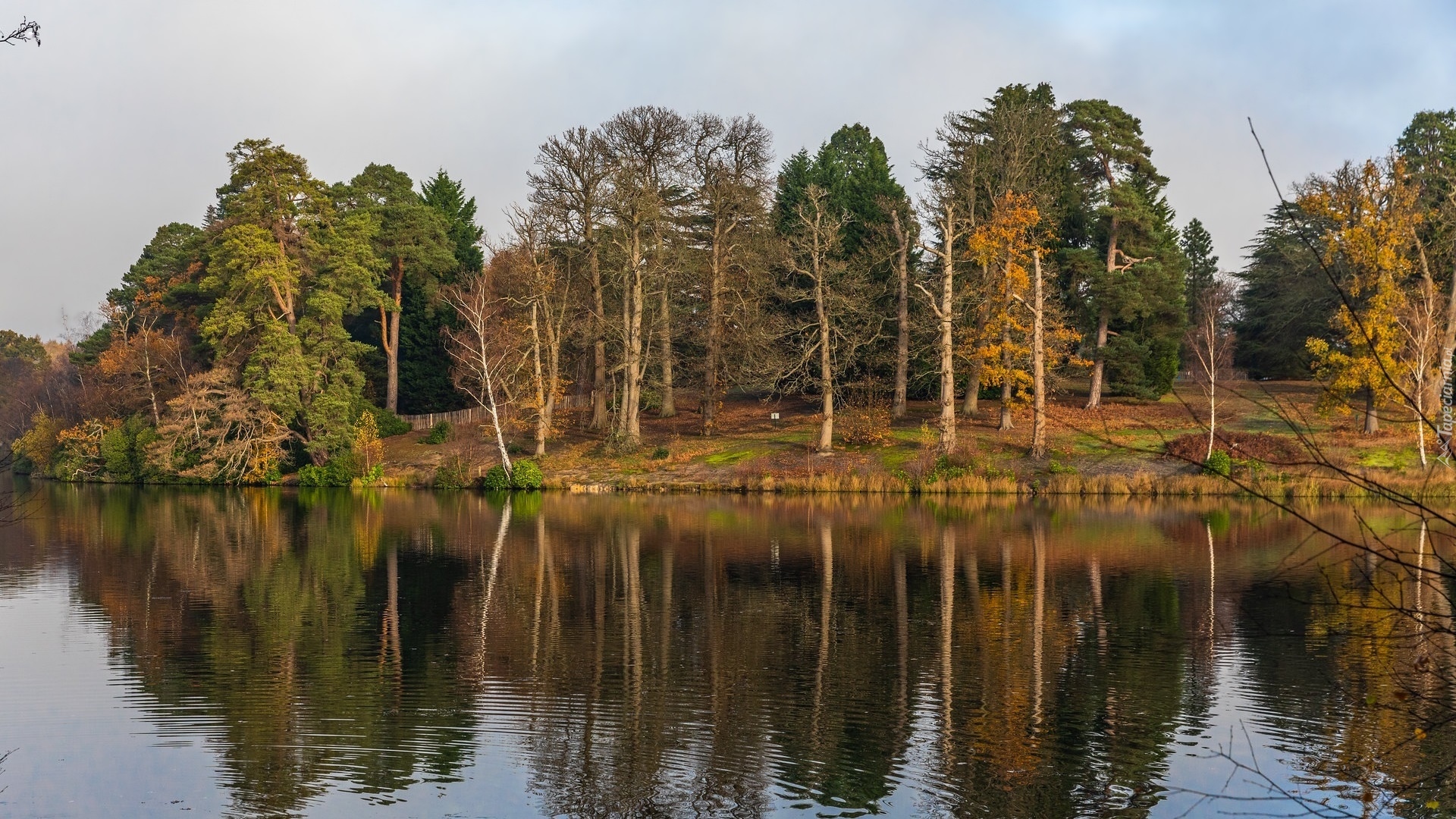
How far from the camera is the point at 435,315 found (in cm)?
7088

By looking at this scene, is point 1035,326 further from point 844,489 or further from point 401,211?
point 401,211

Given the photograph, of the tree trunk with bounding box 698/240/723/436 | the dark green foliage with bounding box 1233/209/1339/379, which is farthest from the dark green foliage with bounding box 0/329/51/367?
the dark green foliage with bounding box 1233/209/1339/379

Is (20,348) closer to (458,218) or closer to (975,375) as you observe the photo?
(458,218)

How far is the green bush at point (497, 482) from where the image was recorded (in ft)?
168

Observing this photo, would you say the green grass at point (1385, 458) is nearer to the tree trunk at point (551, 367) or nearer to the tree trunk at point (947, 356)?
the tree trunk at point (947, 356)

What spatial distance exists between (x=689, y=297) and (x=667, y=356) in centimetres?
541

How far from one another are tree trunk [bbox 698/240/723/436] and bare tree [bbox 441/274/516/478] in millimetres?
9410

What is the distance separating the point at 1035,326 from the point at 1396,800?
121 ft

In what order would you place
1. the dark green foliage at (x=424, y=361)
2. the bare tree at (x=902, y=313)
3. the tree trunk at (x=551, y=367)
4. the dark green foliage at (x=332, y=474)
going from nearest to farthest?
the bare tree at (x=902, y=313)
the dark green foliage at (x=332, y=474)
the tree trunk at (x=551, y=367)
the dark green foliage at (x=424, y=361)

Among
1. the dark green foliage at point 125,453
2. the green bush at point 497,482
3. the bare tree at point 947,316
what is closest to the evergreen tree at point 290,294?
the dark green foliage at point 125,453

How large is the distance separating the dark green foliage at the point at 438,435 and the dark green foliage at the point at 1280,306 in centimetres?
4201

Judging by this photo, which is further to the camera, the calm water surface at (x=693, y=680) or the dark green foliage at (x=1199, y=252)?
the dark green foliage at (x=1199, y=252)

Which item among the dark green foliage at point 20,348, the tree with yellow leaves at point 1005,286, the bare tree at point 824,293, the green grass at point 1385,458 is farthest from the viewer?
the dark green foliage at point 20,348

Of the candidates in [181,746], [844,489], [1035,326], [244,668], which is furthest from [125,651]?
[1035,326]
